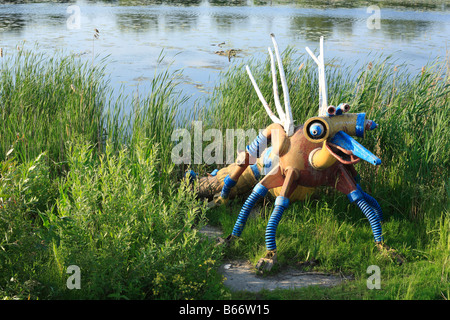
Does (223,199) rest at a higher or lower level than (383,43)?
lower

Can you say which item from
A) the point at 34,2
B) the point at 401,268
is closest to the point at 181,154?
the point at 401,268

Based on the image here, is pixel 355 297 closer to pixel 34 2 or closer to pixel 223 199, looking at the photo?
pixel 223 199

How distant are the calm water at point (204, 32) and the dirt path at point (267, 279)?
12.8 ft

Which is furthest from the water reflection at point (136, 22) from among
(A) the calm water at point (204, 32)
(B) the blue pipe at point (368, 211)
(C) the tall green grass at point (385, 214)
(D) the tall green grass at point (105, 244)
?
(B) the blue pipe at point (368, 211)

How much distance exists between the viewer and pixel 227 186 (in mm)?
4277

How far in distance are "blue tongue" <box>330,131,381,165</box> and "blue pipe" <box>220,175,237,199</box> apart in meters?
1.03

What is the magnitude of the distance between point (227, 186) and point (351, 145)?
4.06 ft

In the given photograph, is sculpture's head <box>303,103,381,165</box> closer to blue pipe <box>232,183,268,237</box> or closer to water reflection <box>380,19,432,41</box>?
blue pipe <box>232,183,268,237</box>

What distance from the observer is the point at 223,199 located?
4402 mm

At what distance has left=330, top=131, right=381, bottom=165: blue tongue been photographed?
340 centimetres

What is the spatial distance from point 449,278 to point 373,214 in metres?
0.68

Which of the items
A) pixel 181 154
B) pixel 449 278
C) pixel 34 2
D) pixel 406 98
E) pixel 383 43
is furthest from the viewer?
pixel 34 2
